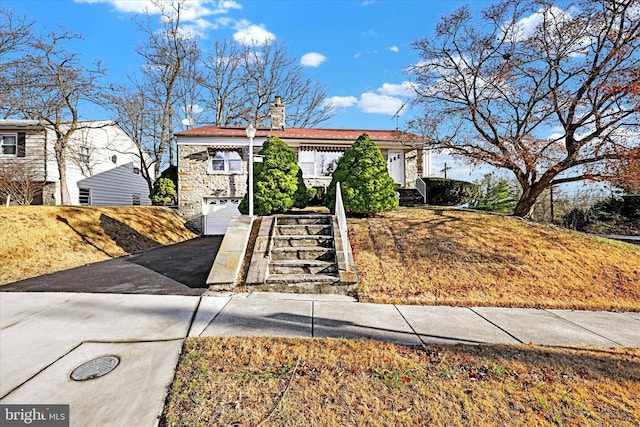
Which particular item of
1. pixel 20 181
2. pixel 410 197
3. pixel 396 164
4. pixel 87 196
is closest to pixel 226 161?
pixel 396 164

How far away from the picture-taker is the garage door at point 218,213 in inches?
576

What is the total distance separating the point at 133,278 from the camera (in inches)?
231

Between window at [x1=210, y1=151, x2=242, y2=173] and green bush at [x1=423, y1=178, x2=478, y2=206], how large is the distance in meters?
9.73

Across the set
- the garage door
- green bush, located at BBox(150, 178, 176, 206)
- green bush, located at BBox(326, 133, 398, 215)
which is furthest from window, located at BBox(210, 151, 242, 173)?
green bush, located at BBox(326, 133, 398, 215)

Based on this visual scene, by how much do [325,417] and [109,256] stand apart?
888 cm

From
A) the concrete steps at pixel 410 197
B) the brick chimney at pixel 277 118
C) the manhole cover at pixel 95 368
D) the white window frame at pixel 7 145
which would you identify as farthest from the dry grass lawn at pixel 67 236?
the concrete steps at pixel 410 197

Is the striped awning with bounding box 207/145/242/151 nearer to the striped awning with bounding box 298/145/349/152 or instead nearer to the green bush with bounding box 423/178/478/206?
the striped awning with bounding box 298/145/349/152

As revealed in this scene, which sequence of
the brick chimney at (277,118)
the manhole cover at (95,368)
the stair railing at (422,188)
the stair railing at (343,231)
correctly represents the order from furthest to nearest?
the brick chimney at (277,118)
the stair railing at (422,188)
the stair railing at (343,231)
the manhole cover at (95,368)

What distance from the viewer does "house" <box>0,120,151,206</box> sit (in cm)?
1448

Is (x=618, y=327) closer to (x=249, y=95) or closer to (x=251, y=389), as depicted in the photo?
(x=251, y=389)

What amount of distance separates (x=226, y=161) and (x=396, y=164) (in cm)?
888

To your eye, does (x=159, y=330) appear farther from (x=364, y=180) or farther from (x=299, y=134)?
(x=299, y=134)

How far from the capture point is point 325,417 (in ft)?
6.64

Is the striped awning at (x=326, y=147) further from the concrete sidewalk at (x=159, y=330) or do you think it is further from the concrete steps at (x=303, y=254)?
the concrete sidewalk at (x=159, y=330)
